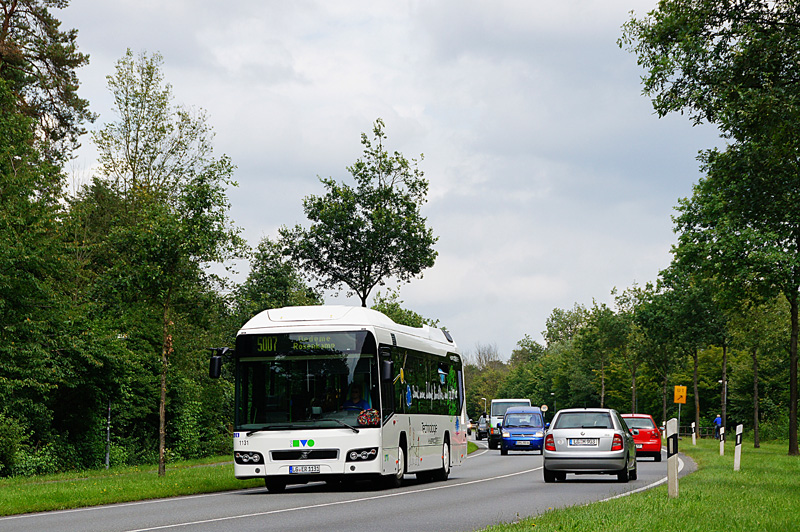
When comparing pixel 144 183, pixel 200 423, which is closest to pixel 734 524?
pixel 200 423

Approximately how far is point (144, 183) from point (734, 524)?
114 feet

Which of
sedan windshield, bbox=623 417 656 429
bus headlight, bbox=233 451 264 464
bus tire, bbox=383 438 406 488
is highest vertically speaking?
bus headlight, bbox=233 451 264 464

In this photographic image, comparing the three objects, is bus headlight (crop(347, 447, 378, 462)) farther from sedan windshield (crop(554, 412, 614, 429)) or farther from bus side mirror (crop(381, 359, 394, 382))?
sedan windshield (crop(554, 412, 614, 429))

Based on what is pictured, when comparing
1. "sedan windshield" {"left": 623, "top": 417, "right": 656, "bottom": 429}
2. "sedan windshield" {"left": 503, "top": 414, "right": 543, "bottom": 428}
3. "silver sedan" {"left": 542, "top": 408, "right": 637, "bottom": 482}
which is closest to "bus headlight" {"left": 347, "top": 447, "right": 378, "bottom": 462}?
"silver sedan" {"left": 542, "top": 408, "right": 637, "bottom": 482}

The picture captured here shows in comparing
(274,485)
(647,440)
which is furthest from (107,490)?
(647,440)

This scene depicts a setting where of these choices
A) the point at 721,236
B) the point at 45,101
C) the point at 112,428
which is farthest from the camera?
the point at 45,101

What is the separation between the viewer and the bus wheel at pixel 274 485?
20453mm

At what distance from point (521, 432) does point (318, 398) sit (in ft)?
93.8

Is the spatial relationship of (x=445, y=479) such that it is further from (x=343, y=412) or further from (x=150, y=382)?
(x=150, y=382)

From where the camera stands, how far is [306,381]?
19781mm

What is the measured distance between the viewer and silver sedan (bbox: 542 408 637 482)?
22094 mm

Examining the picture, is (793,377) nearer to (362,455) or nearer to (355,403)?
(355,403)

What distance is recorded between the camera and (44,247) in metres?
29.5

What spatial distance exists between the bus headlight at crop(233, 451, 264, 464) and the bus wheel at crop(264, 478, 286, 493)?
100 cm
